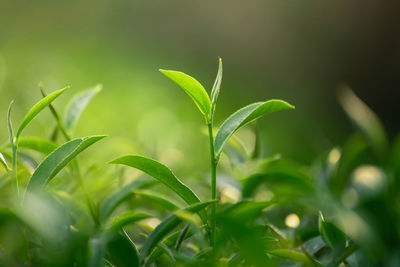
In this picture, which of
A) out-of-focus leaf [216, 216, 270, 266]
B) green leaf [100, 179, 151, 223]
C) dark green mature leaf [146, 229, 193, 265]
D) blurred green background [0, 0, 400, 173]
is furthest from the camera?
blurred green background [0, 0, 400, 173]

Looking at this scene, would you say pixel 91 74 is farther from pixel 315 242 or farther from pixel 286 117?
pixel 315 242

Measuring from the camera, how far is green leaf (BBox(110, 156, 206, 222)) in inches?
19.7

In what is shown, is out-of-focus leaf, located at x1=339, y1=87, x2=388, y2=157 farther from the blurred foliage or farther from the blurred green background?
the blurred green background

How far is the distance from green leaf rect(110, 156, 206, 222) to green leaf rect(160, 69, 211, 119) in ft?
0.28

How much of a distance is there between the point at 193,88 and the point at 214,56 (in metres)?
3.37

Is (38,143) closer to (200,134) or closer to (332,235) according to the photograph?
(332,235)

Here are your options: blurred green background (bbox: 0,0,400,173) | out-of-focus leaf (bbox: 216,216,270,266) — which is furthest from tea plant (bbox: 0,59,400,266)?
blurred green background (bbox: 0,0,400,173)

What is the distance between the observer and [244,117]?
53 centimetres

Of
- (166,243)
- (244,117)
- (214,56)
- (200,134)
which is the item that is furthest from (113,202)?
(214,56)

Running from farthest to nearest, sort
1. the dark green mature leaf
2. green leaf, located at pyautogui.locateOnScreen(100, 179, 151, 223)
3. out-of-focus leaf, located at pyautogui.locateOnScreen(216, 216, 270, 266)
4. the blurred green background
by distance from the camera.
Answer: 1. the blurred green background
2. green leaf, located at pyautogui.locateOnScreen(100, 179, 151, 223)
3. the dark green mature leaf
4. out-of-focus leaf, located at pyautogui.locateOnScreen(216, 216, 270, 266)

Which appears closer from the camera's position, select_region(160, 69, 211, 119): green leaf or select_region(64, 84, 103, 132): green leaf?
select_region(160, 69, 211, 119): green leaf

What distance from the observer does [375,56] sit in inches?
132

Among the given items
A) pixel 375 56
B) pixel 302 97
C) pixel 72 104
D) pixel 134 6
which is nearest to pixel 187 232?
pixel 72 104

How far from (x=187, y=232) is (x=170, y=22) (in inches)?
148
